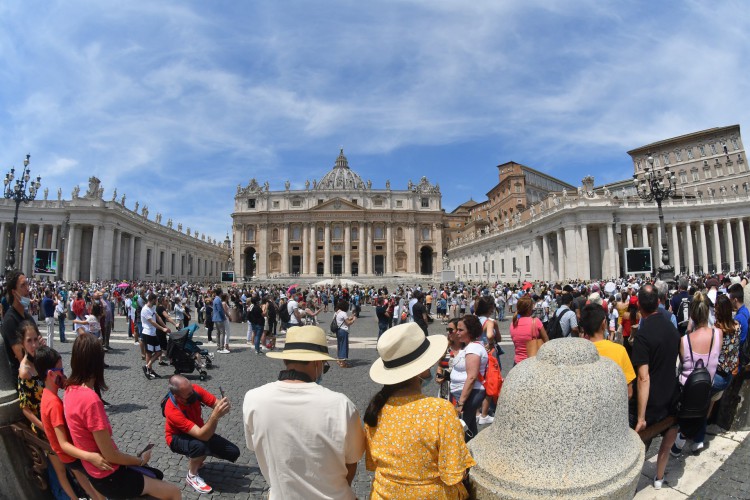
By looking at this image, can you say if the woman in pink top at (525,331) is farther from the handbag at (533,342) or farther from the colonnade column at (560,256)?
the colonnade column at (560,256)

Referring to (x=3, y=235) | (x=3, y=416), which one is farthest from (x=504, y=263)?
(x=3, y=235)

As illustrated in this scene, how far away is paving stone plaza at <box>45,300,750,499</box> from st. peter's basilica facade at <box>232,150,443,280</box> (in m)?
52.2

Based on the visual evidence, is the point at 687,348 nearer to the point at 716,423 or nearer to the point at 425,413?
the point at 716,423

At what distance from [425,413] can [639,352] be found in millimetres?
2121

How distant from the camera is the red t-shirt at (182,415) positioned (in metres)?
3.46

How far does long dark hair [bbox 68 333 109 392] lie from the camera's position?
2531 millimetres

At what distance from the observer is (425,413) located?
1.69 m

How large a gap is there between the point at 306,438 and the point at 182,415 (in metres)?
2.31

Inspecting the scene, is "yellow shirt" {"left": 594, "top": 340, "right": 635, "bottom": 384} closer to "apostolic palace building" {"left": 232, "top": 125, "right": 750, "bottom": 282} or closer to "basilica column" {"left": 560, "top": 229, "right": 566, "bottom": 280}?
"apostolic palace building" {"left": 232, "top": 125, "right": 750, "bottom": 282}

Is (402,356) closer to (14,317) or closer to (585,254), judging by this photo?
(14,317)

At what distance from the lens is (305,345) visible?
2.05m

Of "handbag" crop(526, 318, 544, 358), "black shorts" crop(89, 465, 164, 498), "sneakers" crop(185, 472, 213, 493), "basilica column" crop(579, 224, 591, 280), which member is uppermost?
"basilica column" crop(579, 224, 591, 280)

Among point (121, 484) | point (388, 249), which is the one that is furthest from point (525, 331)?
point (388, 249)

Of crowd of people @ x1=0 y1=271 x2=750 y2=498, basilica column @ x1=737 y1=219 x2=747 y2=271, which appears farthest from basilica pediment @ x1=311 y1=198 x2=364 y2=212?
crowd of people @ x1=0 y1=271 x2=750 y2=498
